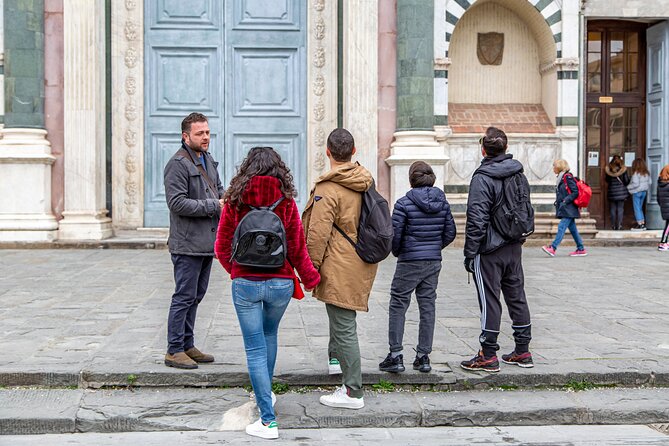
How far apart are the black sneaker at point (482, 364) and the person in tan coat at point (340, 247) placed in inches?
38.9

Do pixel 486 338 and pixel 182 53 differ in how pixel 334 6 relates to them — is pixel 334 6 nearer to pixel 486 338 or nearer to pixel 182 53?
pixel 182 53

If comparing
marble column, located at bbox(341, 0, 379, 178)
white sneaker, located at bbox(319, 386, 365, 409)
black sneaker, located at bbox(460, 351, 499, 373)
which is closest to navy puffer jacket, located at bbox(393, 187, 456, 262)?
black sneaker, located at bbox(460, 351, 499, 373)

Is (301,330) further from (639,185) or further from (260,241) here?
(639,185)

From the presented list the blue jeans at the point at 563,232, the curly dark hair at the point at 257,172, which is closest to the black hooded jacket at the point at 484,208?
the curly dark hair at the point at 257,172

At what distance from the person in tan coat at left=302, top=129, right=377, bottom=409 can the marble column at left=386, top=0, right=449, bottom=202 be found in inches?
343

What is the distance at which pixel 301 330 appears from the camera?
7172mm

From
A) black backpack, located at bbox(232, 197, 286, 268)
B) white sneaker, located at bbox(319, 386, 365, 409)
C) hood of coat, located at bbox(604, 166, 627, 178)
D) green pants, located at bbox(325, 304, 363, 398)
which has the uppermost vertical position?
hood of coat, located at bbox(604, 166, 627, 178)

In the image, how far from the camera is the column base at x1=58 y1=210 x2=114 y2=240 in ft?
45.0

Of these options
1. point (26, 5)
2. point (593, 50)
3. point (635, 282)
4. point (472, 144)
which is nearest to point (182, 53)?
point (26, 5)

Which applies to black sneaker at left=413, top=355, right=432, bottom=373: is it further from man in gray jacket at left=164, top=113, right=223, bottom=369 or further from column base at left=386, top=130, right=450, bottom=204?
column base at left=386, top=130, right=450, bottom=204

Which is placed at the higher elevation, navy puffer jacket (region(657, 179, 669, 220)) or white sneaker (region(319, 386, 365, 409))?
navy puffer jacket (region(657, 179, 669, 220))

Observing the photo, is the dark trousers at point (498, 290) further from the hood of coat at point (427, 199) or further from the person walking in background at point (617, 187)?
the person walking in background at point (617, 187)

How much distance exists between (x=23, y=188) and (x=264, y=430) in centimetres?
990

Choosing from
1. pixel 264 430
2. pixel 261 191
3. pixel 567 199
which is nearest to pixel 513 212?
pixel 261 191
